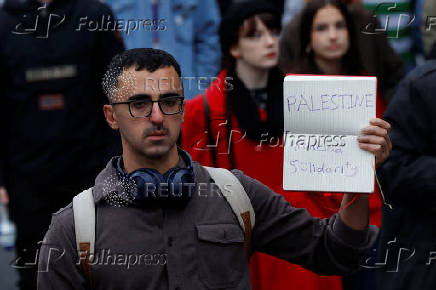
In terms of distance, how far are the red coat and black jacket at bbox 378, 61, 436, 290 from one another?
0.47m

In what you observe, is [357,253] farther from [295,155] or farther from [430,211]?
[430,211]

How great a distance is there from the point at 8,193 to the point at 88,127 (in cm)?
67

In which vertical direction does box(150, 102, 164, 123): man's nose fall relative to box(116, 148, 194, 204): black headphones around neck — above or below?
above

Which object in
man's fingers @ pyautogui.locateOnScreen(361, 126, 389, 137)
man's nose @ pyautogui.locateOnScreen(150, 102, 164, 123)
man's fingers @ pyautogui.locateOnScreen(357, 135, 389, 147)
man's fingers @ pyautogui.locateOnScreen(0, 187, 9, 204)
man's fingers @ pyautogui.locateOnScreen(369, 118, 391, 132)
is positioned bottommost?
man's fingers @ pyautogui.locateOnScreen(0, 187, 9, 204)

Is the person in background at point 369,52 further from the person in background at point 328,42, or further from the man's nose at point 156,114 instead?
the man's nose at point 156,114

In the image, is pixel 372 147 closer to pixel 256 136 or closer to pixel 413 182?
pixel 413 182

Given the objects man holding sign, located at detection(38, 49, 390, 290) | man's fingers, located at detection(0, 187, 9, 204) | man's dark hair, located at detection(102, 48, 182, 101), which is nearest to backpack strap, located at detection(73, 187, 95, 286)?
man holding sign, located at detection(38, 49, 390, 290)

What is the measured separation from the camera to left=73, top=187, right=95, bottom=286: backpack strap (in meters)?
3.46

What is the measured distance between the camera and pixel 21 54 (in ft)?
19.7

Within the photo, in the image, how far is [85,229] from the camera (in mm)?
3486

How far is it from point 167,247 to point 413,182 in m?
1.69

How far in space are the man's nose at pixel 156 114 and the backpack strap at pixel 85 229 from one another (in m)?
0.35

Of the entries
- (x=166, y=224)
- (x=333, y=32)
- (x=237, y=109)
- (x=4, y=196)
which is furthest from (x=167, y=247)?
(x=333, y=32)

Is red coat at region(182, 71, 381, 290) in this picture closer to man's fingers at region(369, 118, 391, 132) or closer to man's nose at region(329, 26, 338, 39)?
man's nose at region(329, 26, 338, 39)
